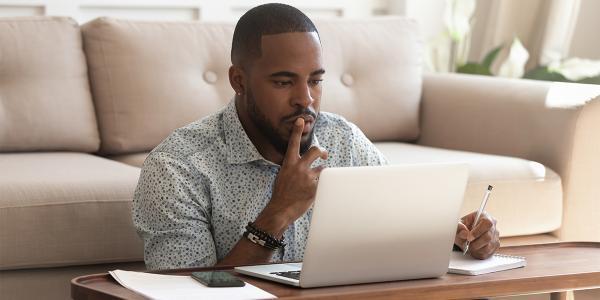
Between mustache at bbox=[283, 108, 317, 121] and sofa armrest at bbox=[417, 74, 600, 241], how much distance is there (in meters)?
1.24

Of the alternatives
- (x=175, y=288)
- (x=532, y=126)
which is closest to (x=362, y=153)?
(x=175, y=288)

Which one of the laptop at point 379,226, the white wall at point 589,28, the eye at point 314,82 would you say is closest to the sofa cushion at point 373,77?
the white wall at point 589,28

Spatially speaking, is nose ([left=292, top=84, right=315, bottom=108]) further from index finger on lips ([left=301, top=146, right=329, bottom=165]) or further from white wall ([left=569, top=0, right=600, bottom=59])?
white wall ([left=569, top=0, right=600, bottom=59])

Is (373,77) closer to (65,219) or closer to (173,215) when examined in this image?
(65,219)

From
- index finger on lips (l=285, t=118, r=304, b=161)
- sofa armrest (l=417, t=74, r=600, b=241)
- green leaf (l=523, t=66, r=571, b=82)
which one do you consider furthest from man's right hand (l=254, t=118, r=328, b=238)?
→ green leaf (l=523, t=66, r=571, b=82)

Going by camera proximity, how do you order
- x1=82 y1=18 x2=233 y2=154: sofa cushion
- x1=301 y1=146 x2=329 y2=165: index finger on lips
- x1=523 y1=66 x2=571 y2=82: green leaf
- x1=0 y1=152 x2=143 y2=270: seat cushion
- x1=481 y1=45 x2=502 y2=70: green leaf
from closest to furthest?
x1=301 y1=146 x2=329 y2=165: index finger on lips, x1=0 y1=152 x2=143 y2=270: seat cushion, x1=82 y1=18 x2=233 y2=154: sofa cushion, x1=523 y1=66 x2=571 y2=82: green leaf, x1=481 y1=45 x2=502 y2=70: green leaf

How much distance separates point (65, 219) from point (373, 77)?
119 cm

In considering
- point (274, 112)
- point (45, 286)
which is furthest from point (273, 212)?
point (45, 286)

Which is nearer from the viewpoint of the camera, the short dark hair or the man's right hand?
the man's right hand

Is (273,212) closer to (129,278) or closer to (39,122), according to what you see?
(129,278)

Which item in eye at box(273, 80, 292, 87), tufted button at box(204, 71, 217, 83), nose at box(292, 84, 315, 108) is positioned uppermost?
tufted button at box(204, 71, 217, 83)

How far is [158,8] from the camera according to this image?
324cm

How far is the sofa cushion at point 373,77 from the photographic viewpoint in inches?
116

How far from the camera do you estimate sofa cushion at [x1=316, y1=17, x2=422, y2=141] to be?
9.66 ft
